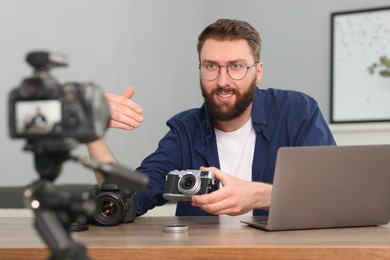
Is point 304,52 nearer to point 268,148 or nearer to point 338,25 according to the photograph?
point 338,25

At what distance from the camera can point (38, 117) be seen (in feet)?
2.30

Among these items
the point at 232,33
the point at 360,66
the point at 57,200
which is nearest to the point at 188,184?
the point at 232,33

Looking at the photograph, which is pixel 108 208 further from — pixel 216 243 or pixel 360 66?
pixel 360 66

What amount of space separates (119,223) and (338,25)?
2582 mm

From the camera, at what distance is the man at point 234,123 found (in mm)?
2037

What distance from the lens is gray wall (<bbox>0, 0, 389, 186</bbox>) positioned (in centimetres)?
249

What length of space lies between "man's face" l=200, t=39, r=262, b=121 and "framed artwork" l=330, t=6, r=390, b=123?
1.80 metres

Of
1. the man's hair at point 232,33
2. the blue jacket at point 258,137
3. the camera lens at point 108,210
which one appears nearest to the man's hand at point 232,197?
the camera lens at point 108,210

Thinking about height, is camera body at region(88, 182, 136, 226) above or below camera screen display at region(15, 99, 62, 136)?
below

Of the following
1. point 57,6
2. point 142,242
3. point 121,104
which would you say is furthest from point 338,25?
point 142,242

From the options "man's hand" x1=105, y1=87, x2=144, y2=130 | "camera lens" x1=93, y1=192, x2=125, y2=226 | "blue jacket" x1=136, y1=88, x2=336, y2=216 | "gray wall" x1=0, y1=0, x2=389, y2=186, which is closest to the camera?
"camera lens" x1=93, y1=192, x2=125, y2=226

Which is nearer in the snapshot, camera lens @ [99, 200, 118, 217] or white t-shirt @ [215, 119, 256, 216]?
camera lens @ [99, 200, 118, 217]

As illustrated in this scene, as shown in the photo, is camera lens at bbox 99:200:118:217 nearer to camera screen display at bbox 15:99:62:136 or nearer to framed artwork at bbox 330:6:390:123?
camera screen display at bbox 15:99:62:136

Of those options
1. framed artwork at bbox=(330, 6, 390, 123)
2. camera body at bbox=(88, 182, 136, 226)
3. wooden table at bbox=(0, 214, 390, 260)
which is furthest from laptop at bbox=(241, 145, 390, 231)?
framed artwork at bbox=(330, 6, 390, 123)
